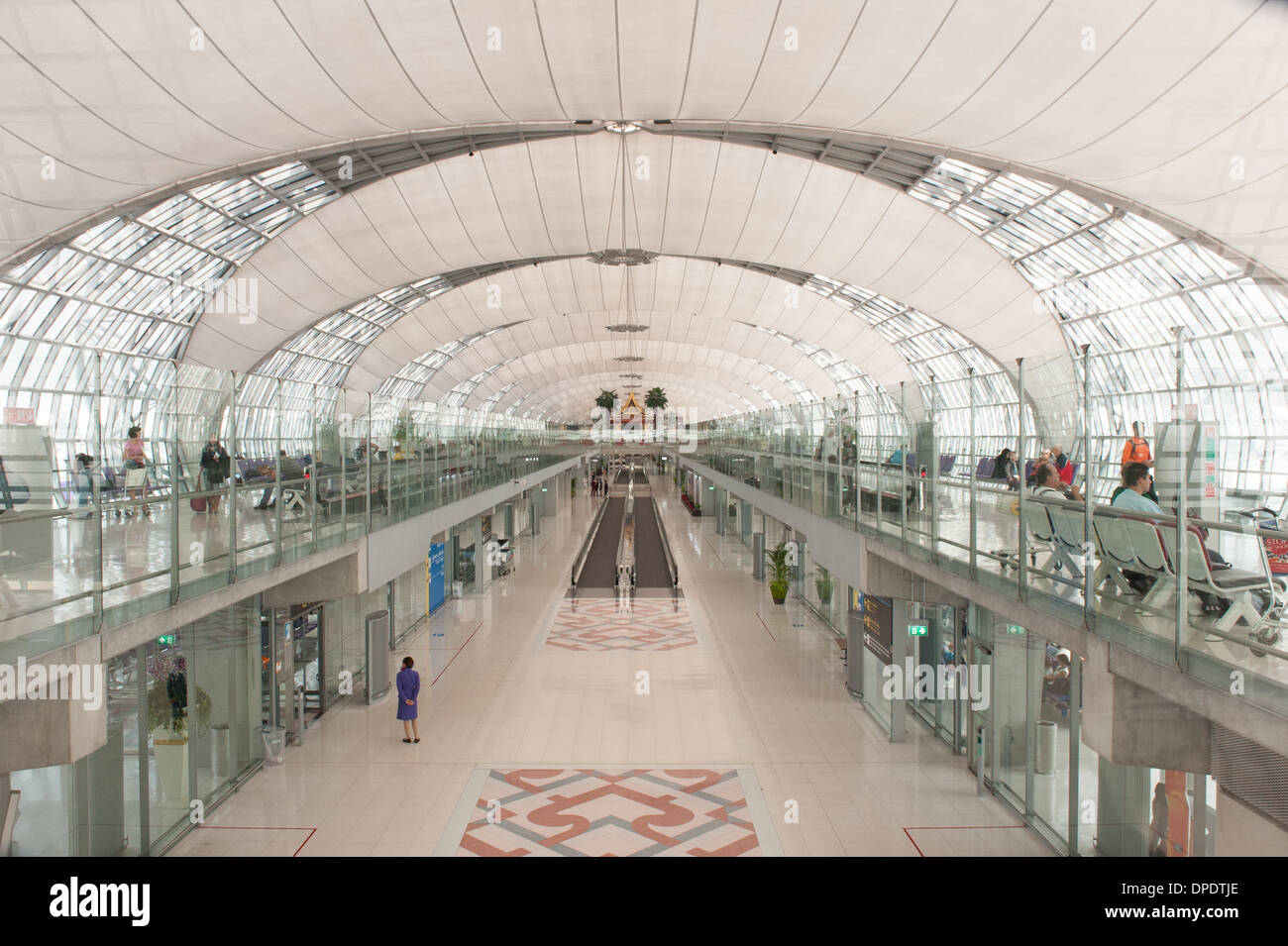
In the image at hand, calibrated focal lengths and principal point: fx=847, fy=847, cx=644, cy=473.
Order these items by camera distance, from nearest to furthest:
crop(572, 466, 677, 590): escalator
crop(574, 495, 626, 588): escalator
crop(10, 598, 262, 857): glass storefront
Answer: crop(10, 598, 262, 857): glass storefront, crop(572, 466, 677, 590): escalator, crop(574, 495, 626, 588): escalator

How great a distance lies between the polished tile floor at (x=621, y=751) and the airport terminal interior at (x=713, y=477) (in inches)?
3.5

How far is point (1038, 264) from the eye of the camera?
37.2 meters

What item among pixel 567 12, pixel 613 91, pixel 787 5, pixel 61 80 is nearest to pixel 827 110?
pixel 787 5

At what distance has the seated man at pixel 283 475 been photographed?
349 inches

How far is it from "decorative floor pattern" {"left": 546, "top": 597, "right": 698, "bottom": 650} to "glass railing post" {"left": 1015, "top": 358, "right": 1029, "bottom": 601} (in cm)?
1125

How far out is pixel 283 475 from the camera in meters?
9.41

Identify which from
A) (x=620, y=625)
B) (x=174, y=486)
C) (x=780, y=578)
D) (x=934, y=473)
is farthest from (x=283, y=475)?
(x=780, y=578)

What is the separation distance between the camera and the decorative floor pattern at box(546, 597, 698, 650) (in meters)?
18.2

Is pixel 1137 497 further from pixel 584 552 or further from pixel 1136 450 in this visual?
pixel 584 552

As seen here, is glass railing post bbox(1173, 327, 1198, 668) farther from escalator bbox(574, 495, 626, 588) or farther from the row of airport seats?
escalator bbox(574, 495, 626, 588)

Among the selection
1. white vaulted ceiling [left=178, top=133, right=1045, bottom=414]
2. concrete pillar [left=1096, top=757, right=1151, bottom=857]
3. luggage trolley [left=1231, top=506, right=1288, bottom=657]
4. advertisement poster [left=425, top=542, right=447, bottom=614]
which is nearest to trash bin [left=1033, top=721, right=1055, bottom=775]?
concrete pillar [left=1096, top=757, right=1151, bottom=857]

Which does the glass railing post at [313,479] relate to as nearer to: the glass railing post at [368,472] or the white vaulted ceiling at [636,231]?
the glass railing post at [368,472]

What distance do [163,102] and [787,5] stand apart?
15758mm
